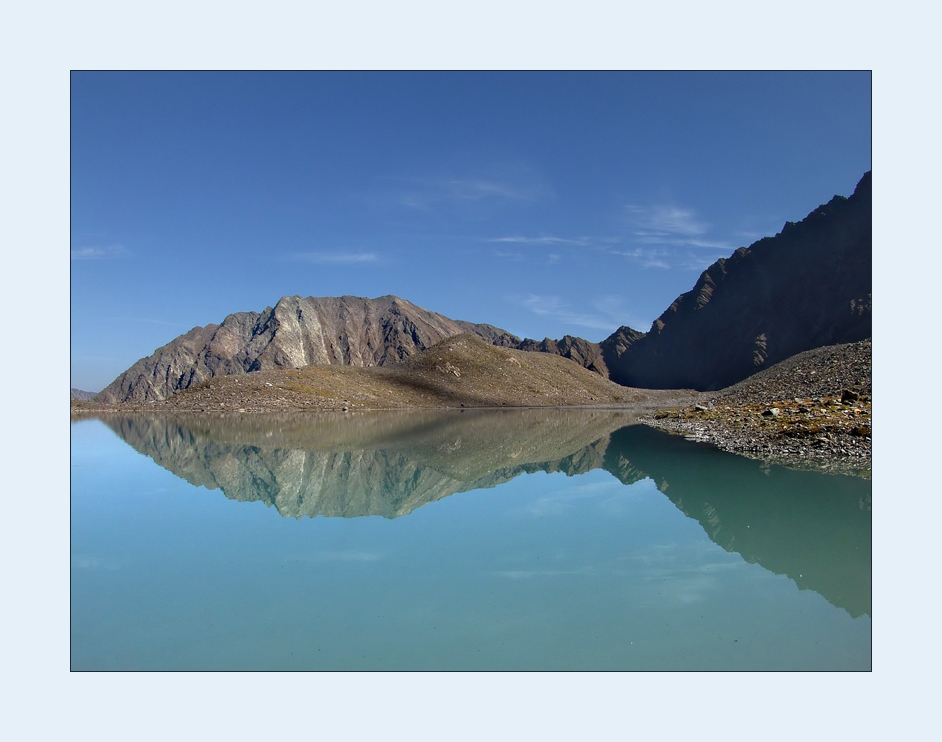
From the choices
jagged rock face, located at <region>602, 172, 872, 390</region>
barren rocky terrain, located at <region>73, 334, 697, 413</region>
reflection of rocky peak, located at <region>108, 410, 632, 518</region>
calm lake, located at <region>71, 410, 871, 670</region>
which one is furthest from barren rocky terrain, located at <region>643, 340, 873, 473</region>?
jagged rock face, located at <region>602, 172, 872, 390</region>

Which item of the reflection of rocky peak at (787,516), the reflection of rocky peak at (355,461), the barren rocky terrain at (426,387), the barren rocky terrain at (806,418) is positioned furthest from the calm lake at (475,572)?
the barren rocky terrain at (426,387)

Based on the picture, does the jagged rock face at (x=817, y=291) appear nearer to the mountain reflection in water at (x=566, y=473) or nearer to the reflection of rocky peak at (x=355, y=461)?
the reflection of rocky peak at (x=355, y=461)

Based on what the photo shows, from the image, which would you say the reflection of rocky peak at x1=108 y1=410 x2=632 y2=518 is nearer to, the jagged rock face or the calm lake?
the calm lake

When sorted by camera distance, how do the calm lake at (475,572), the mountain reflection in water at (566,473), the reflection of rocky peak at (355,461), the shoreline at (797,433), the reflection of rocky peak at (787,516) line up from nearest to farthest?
the calm lake at (475,572)
the reflection of rocky peak at (787,516)
the mountain reflection in water at (566,473)
the reflection of rocky peak at (355,461)
the shoreline at (797,433)

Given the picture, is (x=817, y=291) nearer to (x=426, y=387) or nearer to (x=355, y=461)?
(x=426, y=387)

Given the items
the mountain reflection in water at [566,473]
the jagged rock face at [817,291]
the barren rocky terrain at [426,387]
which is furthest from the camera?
the jagged rock face at [817,291]

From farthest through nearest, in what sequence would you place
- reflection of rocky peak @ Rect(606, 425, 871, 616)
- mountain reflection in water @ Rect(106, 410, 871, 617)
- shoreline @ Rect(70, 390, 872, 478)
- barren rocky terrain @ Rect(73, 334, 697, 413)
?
barren rocky terrain @ Rect(73, 334, 697, 413) < shoreline @ Rect(70, 390, 872, 478) < mountain reflection in water @ Rect(106, 410, 871, 617) < reflection of rocky peak @ Rect(606, 425, 871, 616)

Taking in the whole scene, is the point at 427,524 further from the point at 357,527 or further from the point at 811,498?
the point at 811,498
